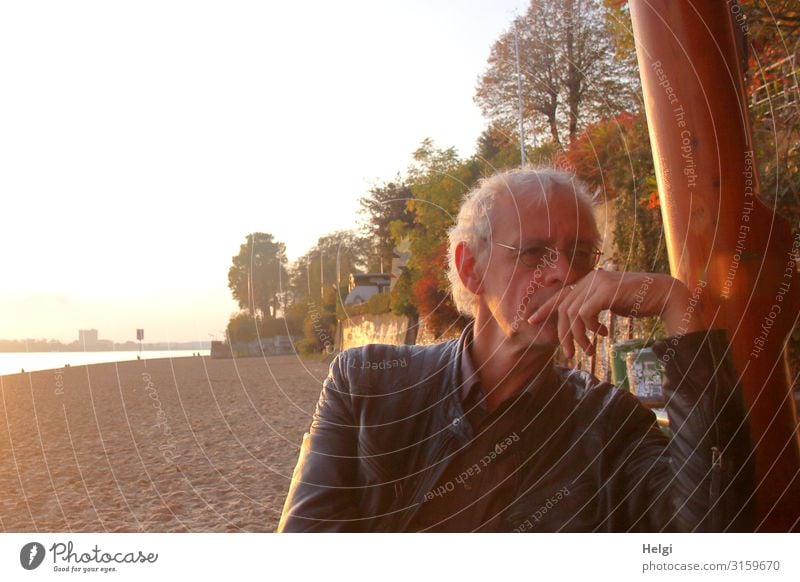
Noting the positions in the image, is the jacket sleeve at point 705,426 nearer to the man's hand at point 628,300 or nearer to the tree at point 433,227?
the man's hand at point 628,300

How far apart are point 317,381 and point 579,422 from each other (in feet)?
1.07

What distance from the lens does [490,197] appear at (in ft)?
2.62

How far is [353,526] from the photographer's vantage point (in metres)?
0.79

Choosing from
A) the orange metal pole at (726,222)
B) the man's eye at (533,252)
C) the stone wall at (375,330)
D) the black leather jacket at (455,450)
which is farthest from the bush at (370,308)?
the orange metal pole at (726,222)

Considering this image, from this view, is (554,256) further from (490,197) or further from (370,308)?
(370,308)

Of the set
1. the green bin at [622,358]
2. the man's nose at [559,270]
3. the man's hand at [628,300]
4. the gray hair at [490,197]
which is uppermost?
the gray hair at [490,197]

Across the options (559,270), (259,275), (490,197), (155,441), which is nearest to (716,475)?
(559,270)

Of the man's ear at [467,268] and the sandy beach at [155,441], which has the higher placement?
the man's ear at [467,268]

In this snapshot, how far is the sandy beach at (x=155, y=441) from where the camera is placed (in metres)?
Result: 1.00

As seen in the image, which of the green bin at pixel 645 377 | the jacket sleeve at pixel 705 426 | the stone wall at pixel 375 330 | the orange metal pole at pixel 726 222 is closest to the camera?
the jacket sleeve at pixel 705 426

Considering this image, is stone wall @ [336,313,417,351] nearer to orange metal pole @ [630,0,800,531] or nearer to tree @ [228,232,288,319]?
tree @ [228,232,288,319]

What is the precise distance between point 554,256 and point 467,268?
0.10m
